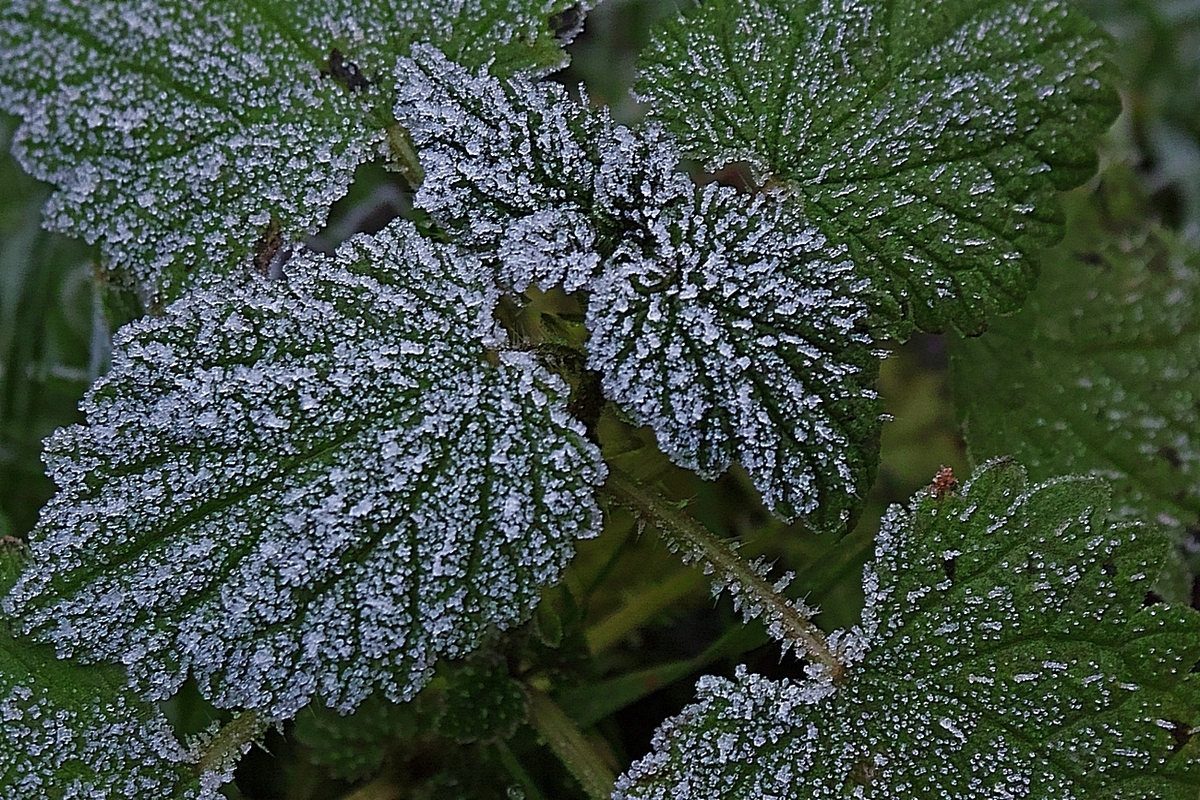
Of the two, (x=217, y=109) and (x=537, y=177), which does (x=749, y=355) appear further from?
(x=217, y=109)

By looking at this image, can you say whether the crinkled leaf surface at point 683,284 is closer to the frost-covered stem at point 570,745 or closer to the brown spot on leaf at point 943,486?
the brown spot on leaf at point 943,486

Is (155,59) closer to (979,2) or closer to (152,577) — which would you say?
(152,577)

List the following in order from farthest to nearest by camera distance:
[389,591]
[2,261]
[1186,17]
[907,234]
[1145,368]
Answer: [1186,17] → [2,261] → [1145,368] → [907,234] → [389,591]

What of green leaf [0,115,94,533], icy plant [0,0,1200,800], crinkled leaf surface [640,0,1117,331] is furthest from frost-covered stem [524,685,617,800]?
green leaf [0,115,94,533]

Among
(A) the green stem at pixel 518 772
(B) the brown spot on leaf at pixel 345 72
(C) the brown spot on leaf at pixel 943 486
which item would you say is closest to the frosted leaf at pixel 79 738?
(A) the green stem at pixel 518 772

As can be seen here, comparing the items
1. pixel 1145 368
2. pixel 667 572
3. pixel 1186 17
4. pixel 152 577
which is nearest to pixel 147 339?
pixel 152 577

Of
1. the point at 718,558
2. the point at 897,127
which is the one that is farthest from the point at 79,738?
the point at 897,127

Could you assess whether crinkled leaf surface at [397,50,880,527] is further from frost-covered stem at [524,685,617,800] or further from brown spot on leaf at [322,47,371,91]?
frost-covered stem at [524,685,617,800]
